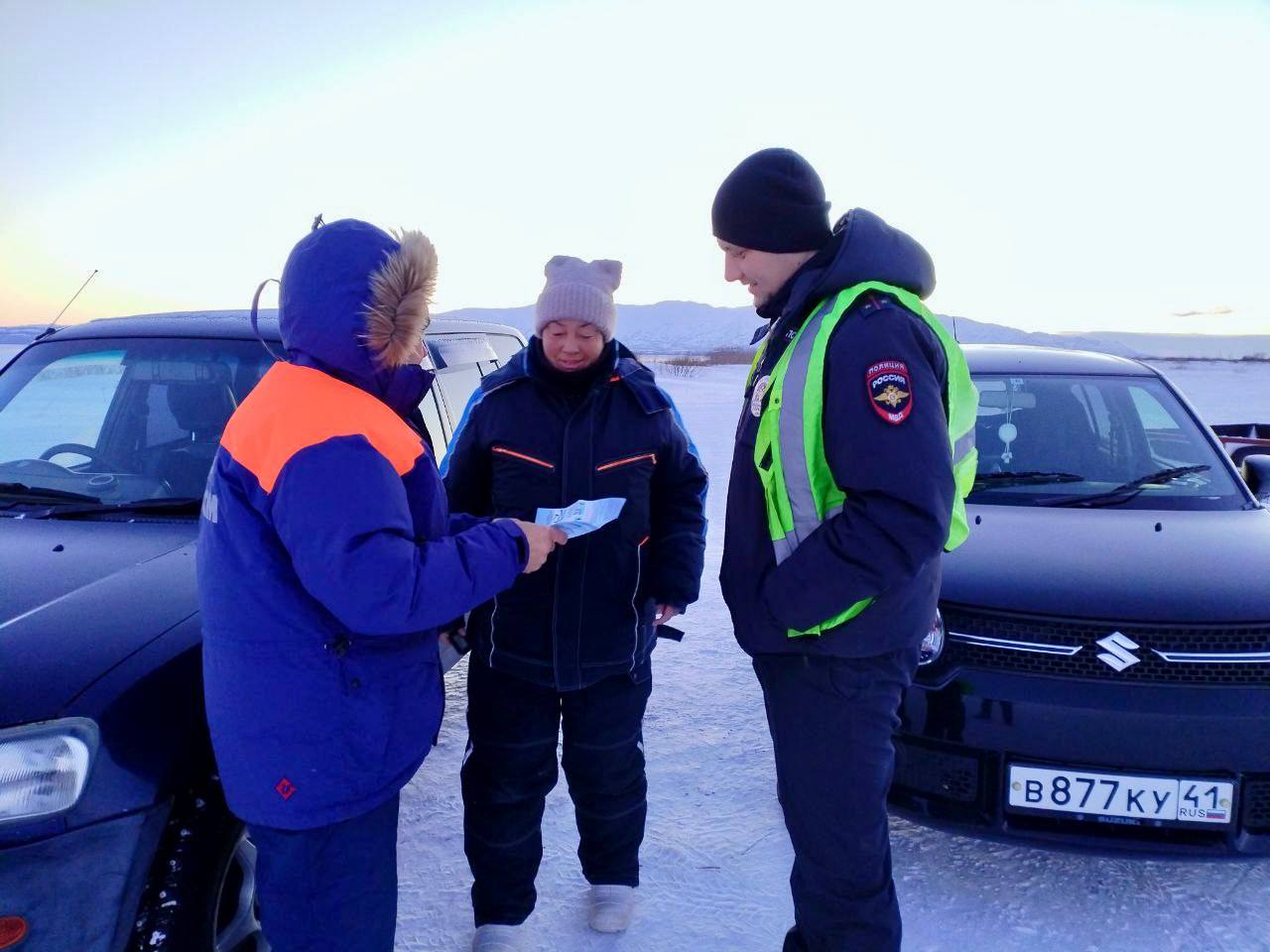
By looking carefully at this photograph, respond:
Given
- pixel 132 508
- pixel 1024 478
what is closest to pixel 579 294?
pixel 132 508

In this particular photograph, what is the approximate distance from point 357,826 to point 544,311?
1324mm

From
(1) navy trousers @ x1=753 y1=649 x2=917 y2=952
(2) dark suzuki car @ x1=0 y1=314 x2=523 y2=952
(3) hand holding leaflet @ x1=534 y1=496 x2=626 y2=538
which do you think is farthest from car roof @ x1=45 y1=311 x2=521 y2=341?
(1) navy trousers @ x1=753 y1=649 x2=917 y2=952

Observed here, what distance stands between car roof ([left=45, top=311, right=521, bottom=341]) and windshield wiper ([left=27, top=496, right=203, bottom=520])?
2.24 feet

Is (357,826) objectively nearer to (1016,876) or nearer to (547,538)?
(547,538)

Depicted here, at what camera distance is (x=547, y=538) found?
1.81m

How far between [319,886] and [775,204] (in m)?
1.69

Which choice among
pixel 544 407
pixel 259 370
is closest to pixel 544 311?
pixel 544 407

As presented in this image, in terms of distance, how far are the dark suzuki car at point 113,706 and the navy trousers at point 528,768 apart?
594 mm

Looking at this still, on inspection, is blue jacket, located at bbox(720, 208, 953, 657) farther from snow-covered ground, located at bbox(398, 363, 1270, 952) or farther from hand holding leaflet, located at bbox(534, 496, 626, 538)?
snow-covered ground, located at bbox(398, 363, 1270, 952)

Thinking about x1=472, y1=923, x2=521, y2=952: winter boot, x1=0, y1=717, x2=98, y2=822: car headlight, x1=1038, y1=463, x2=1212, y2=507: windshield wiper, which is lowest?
x1=472, y1=923, x2=521, y2=952: winter boot

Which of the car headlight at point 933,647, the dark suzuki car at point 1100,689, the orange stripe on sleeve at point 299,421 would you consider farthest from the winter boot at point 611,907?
the orange stripe on sleeve at point 299,421

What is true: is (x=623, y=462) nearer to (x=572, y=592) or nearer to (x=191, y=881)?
(x=572, y=592)

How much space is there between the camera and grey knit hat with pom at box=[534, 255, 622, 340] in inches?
88.2

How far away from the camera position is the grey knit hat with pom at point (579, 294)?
7.35 ft
